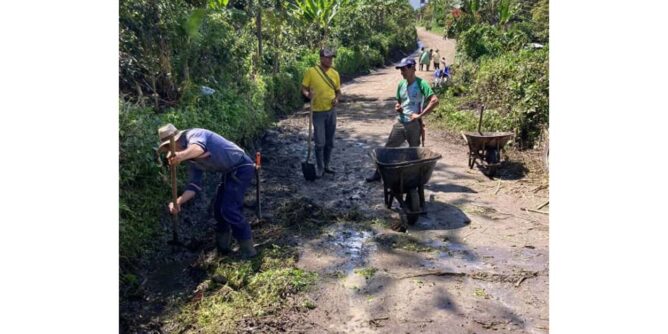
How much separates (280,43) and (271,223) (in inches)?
464

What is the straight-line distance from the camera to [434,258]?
19.0 feet

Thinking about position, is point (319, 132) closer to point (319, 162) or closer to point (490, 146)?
point (319, 162)

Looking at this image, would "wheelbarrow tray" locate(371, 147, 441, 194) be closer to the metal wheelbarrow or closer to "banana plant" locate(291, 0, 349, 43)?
the metal wheelbarrow

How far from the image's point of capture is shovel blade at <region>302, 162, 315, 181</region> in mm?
8695

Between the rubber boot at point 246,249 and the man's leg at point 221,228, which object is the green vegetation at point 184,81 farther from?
the rubber boot at point 246,249

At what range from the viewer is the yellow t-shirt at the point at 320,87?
835 centimetres

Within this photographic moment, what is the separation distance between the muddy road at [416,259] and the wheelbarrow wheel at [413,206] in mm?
121

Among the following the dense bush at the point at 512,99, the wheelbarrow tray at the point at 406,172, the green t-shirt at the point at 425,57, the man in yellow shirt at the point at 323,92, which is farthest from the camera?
the green t-shirt at the point at 425,57

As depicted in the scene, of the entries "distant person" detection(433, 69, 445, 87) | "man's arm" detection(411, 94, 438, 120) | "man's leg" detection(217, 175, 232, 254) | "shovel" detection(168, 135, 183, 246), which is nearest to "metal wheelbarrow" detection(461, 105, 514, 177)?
"man's arm" detection(411, 94, 438, 120)

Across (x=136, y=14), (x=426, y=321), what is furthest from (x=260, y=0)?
(x=426, y=321)

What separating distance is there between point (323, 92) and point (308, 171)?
1298mm

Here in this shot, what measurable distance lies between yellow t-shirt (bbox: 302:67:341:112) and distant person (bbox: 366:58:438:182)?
1.10 meters

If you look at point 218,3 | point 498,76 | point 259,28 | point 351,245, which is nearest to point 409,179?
point 351,245

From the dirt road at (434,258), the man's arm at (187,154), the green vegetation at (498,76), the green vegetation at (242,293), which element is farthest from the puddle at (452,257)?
the green vegetation at (498,76)
